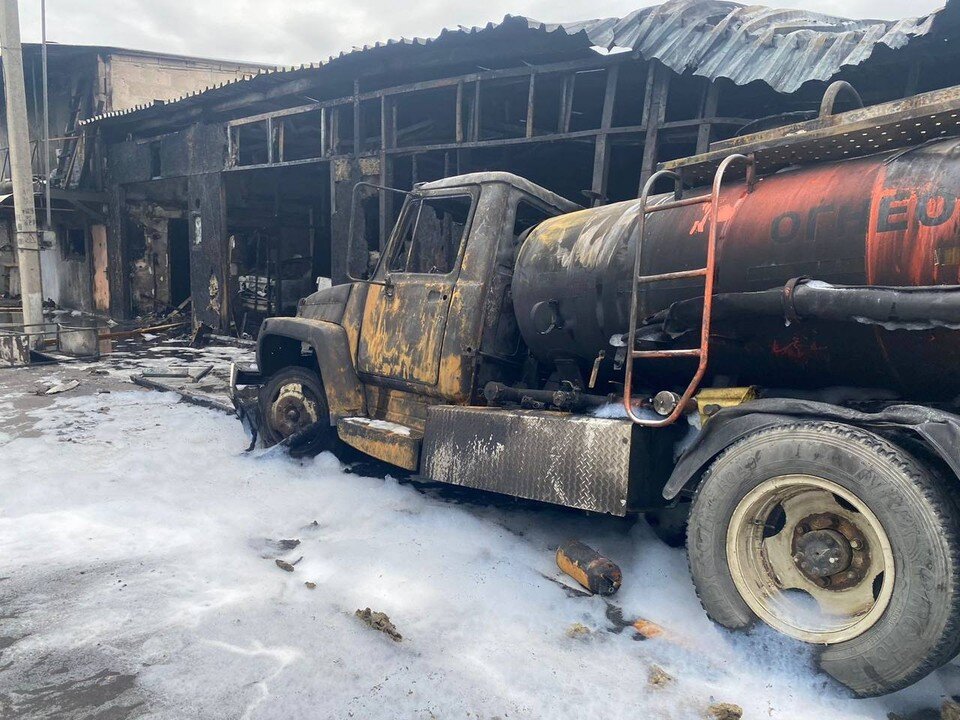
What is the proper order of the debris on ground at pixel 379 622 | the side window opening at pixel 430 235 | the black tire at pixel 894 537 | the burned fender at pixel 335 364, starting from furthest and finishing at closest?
the burned fender at pixel 335 364, the side window opening at pixel 430 235, the debris on ground at pixel 379 622, the black tire at pixel 894 537

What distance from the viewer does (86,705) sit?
2178 mm

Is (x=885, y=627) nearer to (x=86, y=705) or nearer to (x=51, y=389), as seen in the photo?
(x=86, y=705)

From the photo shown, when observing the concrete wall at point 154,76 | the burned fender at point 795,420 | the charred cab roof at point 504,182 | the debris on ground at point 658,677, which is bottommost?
the debris on ground at point 658,677

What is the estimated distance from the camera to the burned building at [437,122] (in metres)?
6.57

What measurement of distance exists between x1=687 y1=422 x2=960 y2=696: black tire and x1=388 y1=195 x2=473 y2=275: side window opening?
272 centimetres

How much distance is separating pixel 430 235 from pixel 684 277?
2309mm

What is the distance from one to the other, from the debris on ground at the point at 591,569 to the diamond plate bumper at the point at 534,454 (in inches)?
11.4

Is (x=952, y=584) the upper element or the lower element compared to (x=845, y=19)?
lower

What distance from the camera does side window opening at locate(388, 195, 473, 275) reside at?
179 inches

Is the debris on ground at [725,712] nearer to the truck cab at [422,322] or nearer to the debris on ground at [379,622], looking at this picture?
the debris on ground at [379,622]

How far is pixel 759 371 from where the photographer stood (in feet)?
9.66

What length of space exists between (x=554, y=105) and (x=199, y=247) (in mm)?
8915

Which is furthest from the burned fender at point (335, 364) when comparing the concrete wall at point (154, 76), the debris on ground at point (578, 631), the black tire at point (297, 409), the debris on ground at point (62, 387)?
the concrete wall at point (154, 76)

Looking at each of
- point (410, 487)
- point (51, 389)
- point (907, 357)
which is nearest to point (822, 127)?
point (907, 357)
